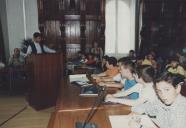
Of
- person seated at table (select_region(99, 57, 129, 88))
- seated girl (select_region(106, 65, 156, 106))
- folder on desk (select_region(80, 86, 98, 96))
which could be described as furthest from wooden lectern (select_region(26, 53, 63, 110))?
seated girl (select_region(106, 65, 156, 106))

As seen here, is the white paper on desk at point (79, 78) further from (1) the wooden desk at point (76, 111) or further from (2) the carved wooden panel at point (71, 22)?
(2) the carved wooden panel at point (71, 22)

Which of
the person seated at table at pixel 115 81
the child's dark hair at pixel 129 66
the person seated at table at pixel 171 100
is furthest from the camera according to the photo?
the person seated at table at pixel 115 81

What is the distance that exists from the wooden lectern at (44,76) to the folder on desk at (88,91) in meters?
1.66

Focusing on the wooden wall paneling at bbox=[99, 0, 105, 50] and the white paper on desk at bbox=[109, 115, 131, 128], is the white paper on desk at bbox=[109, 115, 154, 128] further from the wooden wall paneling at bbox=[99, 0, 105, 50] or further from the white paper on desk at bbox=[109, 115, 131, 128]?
the wooden wall paneling at bbox=[99, 0, 105, 50]

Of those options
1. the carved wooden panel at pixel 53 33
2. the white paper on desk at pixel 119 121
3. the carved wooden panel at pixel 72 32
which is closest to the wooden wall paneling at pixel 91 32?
the carved wooden panel at pixel 72 32

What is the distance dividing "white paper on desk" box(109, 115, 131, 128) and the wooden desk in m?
0.04

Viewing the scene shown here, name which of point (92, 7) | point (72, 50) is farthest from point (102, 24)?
point (72, 50)

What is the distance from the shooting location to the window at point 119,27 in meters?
7.11

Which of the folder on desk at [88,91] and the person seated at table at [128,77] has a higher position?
the person seated at table at [128,77]

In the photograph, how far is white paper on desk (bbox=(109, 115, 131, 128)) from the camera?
1791mm

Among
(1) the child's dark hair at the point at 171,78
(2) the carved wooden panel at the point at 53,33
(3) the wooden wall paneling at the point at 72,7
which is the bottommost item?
(1) the child's dark hair at the point at 171,78

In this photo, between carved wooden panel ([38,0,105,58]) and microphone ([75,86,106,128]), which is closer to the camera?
microphone ([75,86,106,128])

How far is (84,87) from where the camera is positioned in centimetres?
277

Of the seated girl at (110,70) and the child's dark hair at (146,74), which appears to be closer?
the child's dark hair at (146,74)
